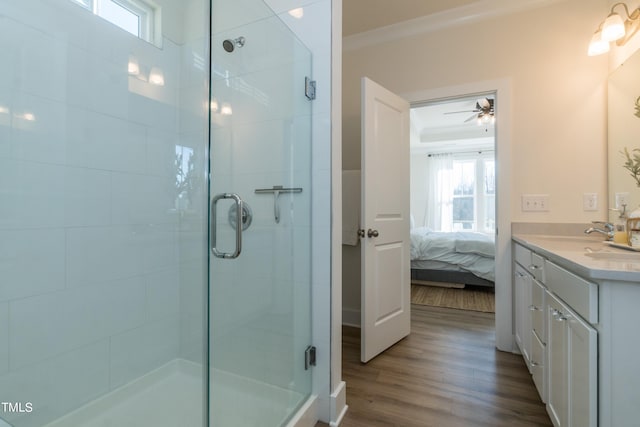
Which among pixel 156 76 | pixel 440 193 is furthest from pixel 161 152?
pixel 440 193

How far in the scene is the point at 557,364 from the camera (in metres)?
1.23

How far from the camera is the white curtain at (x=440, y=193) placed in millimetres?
6684

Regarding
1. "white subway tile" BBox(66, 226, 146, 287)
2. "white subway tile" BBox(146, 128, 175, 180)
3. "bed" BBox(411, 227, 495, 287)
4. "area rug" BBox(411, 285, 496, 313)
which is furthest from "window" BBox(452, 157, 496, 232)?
"white subway tile" BBox(66, 226, 146, 287)

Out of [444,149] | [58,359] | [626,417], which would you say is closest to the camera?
[626,417]

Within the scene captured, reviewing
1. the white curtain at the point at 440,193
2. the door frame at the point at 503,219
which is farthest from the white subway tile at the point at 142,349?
the white curtain at the point at 440,193

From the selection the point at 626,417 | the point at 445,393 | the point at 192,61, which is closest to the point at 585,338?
A: the point at 626,417

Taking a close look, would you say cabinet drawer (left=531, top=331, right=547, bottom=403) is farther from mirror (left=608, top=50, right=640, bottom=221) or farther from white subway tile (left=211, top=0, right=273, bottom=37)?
white subway tile (left=211, top=0, right=273, bottom=37)

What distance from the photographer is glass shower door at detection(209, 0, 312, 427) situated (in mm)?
1252

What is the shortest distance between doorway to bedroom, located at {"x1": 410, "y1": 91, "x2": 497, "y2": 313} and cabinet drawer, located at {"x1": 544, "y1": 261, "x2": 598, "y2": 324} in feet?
5.48

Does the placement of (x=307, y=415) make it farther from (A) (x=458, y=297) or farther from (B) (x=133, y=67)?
(A) (x=458, y=297)

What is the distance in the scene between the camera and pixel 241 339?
53.2 inches

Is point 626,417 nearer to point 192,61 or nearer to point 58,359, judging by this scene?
point 58,359

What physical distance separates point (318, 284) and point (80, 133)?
52.1 inches

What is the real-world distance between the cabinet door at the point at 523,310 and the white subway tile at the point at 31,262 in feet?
7.98
